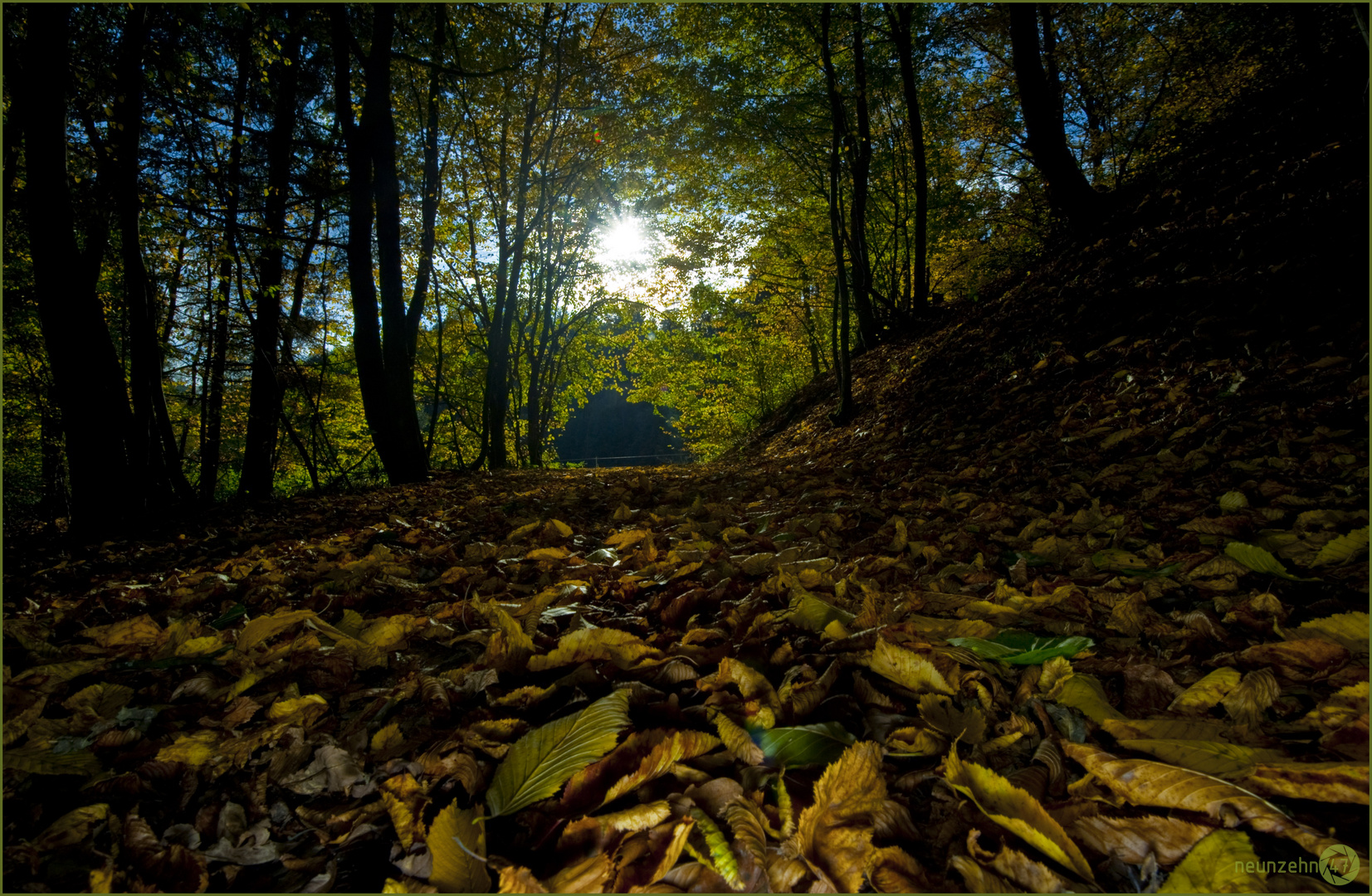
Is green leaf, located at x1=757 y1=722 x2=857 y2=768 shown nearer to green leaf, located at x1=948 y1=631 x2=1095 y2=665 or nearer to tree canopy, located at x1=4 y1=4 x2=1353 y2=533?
green leaf, located at x1=948 y1=631 x2=1095 y2=665

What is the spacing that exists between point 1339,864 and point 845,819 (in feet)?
1.84

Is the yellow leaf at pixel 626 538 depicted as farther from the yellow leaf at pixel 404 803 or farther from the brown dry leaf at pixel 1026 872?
the brown dry leaf at pixel 1026 872

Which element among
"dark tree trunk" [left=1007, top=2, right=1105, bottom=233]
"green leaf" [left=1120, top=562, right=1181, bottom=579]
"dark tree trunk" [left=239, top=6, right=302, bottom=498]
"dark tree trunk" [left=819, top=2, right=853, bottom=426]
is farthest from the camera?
"dark tree trunk" [left=239, top=6, right=302, bottom=498]

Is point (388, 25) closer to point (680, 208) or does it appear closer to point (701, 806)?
point (680, 208)

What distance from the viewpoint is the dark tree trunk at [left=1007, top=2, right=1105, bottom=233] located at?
5.98 m

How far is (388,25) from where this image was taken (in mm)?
5867

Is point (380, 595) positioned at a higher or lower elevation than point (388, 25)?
lower

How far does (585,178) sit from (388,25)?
6051mm

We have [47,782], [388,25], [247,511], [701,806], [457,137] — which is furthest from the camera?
[457,137]

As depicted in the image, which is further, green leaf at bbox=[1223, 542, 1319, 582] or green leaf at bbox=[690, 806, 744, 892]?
green leaf at bbox=[1223, 542, 1319, 582]

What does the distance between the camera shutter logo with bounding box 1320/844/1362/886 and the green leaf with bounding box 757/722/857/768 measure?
1.76ft

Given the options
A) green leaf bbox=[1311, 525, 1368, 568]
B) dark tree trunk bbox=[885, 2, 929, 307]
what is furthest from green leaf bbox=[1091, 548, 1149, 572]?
dark tree trunk bbox=[885, 2, 929, 307]

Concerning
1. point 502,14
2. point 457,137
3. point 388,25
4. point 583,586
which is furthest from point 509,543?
point 457,137

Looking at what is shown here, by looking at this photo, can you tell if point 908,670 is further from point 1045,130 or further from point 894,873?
point 1045,130
